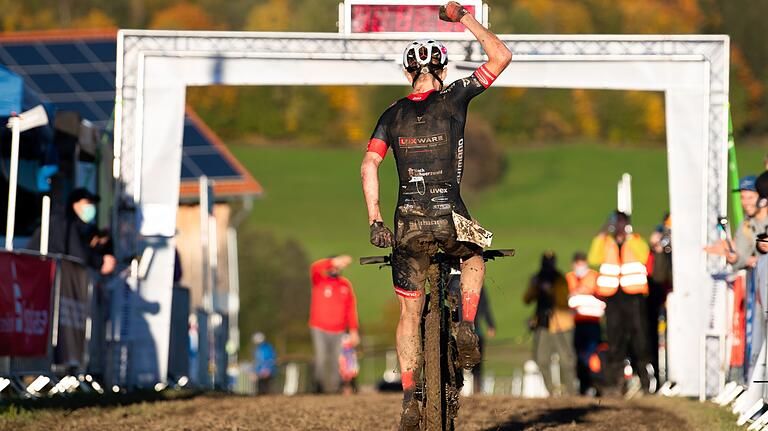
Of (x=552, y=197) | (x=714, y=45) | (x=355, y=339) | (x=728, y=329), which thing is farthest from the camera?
(x=552, y=197)

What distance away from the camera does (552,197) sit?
9119 centimetres

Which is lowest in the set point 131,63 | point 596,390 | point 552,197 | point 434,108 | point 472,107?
point 596,390

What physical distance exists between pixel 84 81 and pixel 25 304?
21.6 m

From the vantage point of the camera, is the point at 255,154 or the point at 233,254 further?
the point at 255,154

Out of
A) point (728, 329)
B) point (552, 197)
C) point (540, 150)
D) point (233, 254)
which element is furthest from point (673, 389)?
point (540, 150)

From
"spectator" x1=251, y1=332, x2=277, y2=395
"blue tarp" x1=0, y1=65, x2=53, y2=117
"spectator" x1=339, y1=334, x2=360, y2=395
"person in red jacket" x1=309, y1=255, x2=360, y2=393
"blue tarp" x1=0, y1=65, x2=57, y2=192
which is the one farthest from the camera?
"spectator" x1=251, y1=332, x2=277, y2=395

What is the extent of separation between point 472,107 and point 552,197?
740 inches

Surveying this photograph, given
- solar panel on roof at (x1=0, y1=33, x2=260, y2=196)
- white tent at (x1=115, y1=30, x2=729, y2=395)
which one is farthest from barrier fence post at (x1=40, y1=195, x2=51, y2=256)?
solar panel on roof at (x1=0, y1=33, x2=260, y2=196)

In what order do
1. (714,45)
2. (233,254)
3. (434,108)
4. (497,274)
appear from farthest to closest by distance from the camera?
(497,274) < (233,254) < (714,45) < (434,108)

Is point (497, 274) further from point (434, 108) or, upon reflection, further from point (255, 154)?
point (434, 108)

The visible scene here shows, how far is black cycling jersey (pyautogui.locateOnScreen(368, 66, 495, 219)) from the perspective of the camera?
26.8ft

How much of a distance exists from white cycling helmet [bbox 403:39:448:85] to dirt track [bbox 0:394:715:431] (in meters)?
2.94

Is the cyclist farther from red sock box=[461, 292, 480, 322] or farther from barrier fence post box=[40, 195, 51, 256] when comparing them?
barrier fence post box=[40, 195, 51, 256]

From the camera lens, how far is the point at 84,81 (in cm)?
3369
